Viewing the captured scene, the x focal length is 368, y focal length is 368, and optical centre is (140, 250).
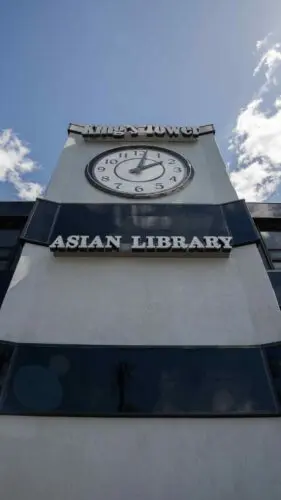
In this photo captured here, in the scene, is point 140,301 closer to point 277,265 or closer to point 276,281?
point 276,281

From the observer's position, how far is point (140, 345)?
633 cm

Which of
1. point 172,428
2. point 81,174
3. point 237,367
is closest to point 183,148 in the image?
point 81,174

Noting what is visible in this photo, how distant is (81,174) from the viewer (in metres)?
10.3

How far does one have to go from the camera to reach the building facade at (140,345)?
500 cm

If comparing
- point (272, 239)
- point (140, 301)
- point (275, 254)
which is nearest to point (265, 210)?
point (272, 239)

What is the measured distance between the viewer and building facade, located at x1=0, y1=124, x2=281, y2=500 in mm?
5004

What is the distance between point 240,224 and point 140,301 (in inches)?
124

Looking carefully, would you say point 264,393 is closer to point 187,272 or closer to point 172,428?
point 172,428

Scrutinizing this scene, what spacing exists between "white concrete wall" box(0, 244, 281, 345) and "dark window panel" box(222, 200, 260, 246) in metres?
0.24

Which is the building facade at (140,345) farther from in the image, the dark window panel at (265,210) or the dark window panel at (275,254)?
the dark window panel at (265,210)

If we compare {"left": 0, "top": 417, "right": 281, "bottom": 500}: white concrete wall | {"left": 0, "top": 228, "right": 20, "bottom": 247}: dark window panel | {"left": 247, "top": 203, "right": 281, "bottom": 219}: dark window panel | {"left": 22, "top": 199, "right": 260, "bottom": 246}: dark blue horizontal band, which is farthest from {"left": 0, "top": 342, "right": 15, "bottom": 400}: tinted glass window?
{"left": 247, "top": 203, "right": 281, "bottom": 219}: dark window panel

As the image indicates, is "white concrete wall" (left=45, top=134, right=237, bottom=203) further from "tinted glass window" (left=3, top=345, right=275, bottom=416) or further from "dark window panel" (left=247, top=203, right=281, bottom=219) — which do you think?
"tinted glass window" (left=3, top=345, right=275, bottom=416)

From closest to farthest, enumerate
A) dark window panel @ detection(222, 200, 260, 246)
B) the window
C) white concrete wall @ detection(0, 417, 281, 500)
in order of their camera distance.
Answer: white concrete wall @ detection(0, 417, 281, 500)
dark window panel @ detection(222, 200, 260, 246)
the window

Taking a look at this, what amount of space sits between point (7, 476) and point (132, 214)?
574 centimetres
